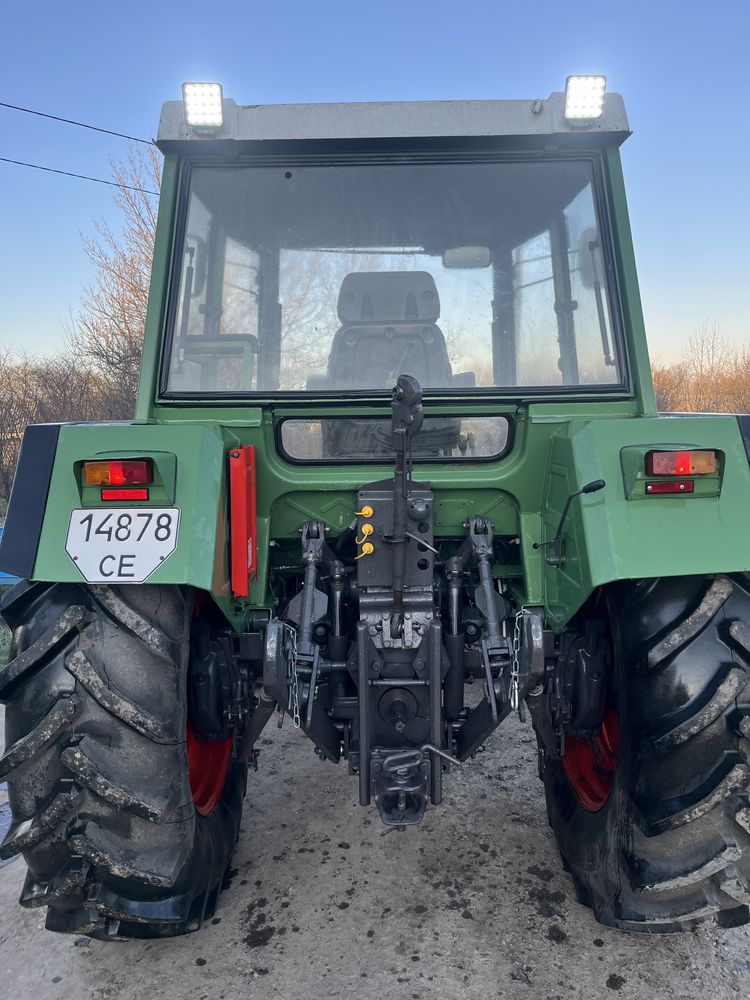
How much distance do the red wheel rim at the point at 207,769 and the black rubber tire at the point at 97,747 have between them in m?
0.47

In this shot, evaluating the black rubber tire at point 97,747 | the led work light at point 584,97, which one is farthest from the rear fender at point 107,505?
the led work light at point 584,97

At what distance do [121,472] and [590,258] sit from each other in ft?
5.98

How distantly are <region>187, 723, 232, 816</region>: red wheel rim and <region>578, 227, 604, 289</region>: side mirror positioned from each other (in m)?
2.12

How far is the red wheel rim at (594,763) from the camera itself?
253cm

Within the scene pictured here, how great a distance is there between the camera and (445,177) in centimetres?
265

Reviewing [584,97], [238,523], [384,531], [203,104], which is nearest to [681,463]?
[384,531]

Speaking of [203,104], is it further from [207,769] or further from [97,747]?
[207,769]

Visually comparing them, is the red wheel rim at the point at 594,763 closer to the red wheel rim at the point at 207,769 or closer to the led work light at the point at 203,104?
the red wheel rim at the point at 207,769

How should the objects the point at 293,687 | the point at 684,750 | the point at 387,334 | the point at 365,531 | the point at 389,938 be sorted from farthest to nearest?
1. the point at 387,334
2. the point at 389,938
3. the point at 365,531
4. the point at 293,687
5. the point at 684,750

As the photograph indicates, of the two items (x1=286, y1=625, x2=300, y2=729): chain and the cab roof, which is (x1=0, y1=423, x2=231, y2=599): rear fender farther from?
the cab roof

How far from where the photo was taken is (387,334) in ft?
8.72

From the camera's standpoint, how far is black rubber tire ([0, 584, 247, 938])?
1.94m

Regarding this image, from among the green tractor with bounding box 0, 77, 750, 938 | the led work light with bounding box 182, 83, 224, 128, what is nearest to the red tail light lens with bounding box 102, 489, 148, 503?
the green tractor with bounding box 0, 77, 750, 938

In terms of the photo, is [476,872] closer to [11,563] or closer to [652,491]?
[652,491]
